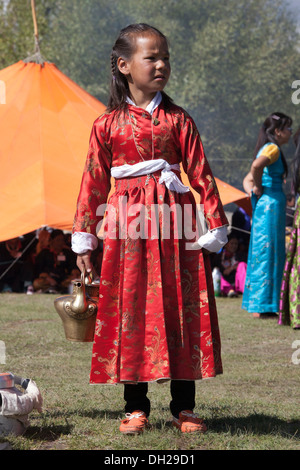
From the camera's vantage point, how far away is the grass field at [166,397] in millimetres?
2467

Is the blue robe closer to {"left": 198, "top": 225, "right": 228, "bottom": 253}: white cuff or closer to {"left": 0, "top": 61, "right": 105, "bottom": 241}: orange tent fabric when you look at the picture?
{"left": 0, "top": 61, "right": 105, "bottom": 241}: orange tent fabric

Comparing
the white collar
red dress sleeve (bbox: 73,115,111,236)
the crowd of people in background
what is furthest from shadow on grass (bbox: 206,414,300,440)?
the crowd of people in background

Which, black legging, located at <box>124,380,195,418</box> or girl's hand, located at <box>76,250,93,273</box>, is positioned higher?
girl's hand, located at <box>76,250,93,273</box>

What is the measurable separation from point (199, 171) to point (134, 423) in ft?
3.02

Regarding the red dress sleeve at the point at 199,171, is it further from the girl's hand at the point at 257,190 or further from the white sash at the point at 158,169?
the girl's hand at the point at 257,190

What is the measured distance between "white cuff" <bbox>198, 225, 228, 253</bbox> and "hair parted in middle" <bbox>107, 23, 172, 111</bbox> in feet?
1.72

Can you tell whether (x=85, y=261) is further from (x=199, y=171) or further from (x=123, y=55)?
(x=123, y=55)

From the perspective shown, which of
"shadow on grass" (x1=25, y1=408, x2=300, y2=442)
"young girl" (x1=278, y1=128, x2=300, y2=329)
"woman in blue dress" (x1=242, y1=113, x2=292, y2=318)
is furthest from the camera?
"woman in blue dress" (x1=242, y1=113, x2=292, y2=318)

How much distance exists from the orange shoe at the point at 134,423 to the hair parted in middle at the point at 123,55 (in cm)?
111

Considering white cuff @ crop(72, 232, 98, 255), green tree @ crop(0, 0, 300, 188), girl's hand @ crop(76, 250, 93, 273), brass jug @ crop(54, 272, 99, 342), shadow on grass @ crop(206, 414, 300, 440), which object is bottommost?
shadow on grass @ crop(206, 414, 300, 440)

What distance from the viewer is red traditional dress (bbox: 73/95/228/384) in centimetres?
256

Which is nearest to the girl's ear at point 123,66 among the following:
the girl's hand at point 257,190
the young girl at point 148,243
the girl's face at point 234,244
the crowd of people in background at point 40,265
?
the young girl at point 148,243

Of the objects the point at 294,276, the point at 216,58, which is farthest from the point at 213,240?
the point at 216,58

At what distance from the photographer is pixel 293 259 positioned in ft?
18.0
